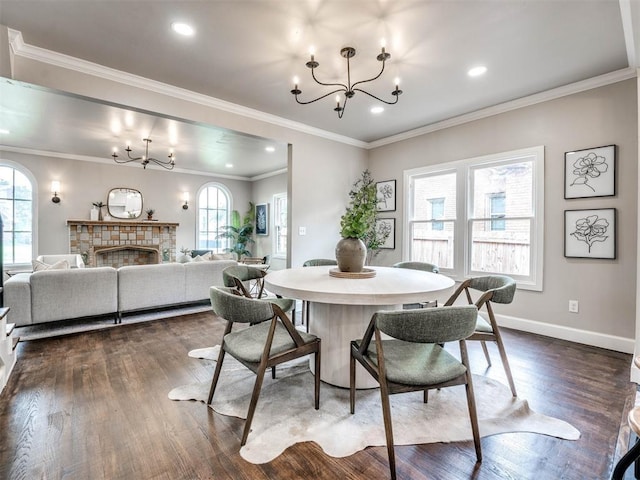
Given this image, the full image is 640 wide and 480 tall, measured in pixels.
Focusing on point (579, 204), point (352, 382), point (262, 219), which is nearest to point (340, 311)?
point (352, 382)

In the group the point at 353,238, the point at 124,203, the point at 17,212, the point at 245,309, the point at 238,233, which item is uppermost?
the point at 124,203

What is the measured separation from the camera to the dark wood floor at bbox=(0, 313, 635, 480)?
1447mm

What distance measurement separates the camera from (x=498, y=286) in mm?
2387

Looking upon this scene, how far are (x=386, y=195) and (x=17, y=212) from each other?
6.89 meters

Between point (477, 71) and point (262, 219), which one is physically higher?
point (477, 71)

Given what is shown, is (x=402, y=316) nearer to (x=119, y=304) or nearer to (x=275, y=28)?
(x=275, y=28)

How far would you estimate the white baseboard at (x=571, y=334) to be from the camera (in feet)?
9.57

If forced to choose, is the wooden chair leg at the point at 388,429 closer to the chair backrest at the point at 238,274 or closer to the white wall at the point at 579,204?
the chair backrest at the point at 238,274

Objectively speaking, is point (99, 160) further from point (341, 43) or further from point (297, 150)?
point (341, 43)

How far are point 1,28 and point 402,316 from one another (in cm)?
348

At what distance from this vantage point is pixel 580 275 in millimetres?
3176

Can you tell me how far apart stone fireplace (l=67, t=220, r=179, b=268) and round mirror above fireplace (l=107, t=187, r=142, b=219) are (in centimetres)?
26

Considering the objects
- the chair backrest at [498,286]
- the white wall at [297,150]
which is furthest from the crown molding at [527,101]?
the chair backrest at [498,286]

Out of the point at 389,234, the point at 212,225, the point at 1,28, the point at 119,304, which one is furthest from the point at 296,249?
the point at 212,225
